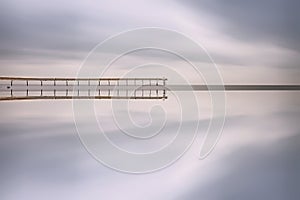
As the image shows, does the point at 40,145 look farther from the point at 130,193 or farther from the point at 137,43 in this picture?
the point at 137,43

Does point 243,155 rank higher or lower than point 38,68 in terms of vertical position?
lower

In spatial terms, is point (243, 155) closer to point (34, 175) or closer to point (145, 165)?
point (145, 165)

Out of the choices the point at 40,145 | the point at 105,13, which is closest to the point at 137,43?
the point at 105,13

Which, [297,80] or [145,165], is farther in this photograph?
[297,80]

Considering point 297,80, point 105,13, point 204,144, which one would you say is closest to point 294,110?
point 297,80

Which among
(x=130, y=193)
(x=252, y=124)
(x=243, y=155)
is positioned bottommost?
(x=130, y=193)

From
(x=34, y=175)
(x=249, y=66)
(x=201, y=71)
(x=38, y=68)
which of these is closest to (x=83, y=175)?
(x=34, y=175)

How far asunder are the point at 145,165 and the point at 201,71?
358 mm

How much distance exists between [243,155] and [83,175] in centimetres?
54

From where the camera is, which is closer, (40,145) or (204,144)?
(40,145)

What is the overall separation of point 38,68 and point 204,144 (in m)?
0.58

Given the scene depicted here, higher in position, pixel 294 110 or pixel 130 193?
pixel 294 110

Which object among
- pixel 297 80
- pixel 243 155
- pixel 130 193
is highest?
pixel 297 80

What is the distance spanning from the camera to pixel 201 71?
4.19 feet
